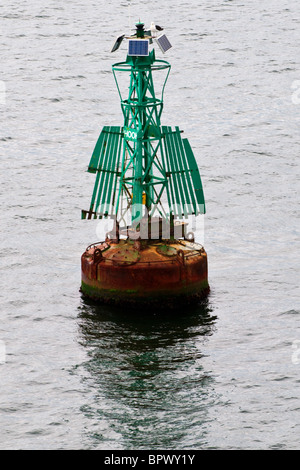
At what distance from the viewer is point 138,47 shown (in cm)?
Answer: 6669

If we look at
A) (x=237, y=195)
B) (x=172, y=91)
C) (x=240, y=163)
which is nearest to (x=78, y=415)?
(x=237, y=195)

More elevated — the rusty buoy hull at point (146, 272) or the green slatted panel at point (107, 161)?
the green slatted panel at point (107, 161)

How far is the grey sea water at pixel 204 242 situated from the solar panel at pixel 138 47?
46.9 ft

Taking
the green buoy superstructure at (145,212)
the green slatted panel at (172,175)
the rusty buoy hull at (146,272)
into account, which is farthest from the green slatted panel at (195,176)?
the rusty buoy hull at (146,272)

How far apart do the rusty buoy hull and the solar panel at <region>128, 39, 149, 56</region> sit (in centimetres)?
1037

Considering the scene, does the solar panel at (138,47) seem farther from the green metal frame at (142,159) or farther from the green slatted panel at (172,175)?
the green slatted panel at (172,175)

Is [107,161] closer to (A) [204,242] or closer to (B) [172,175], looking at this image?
(B) [172,175]

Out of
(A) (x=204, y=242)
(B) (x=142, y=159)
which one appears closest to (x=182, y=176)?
(B) (x=142, y=159)

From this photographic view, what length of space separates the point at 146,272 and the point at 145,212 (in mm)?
4053

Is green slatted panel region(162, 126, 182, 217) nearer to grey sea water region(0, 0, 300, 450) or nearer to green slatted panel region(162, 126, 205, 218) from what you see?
green slatted panel region(162, 126, 205, 218)

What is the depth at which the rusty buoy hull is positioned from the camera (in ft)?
221

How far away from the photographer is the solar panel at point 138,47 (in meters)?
66.6

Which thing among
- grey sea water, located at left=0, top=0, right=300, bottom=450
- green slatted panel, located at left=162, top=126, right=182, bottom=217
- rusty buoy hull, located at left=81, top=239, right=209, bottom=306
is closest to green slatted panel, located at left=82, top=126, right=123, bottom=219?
rusty buoy hull, located at left=81, top=239, right=209, bottom=306
